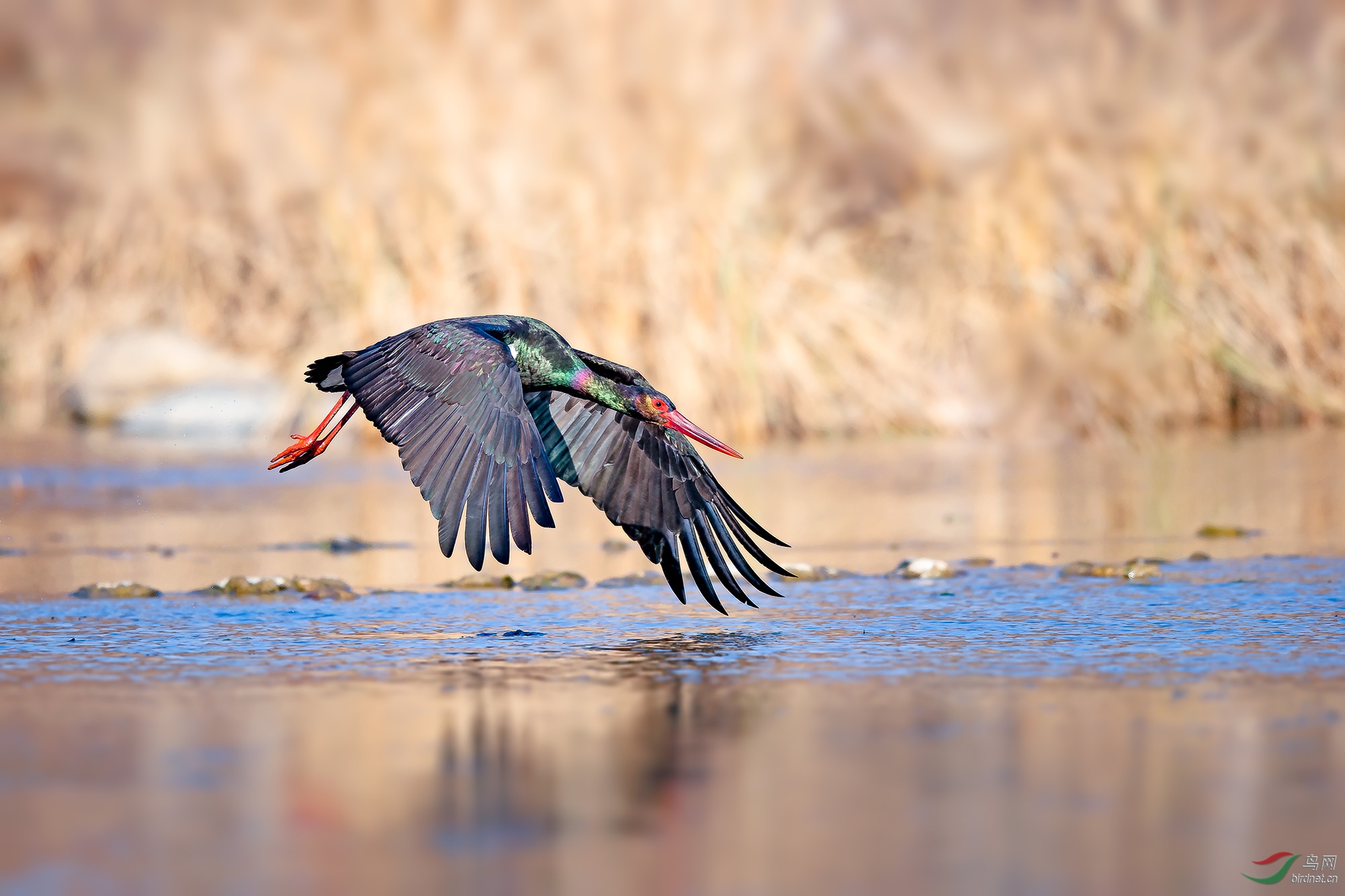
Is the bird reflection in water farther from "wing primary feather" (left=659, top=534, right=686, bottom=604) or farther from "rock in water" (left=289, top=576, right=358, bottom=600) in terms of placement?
"rock in water" (left=289, top=576, right=358, bottom=600)

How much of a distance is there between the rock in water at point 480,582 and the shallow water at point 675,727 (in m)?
0.10

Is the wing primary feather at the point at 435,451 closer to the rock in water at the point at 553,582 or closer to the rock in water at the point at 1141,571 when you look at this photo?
the rock in water at the point at 553,582

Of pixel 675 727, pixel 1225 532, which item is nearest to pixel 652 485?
pixel 675 727

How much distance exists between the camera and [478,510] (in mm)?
3910

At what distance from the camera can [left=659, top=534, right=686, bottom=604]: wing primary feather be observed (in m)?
4.54

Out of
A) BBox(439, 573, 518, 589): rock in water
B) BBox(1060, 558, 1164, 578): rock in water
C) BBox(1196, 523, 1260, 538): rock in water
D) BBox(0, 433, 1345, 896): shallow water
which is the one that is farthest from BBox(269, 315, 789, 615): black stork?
BBox(1196, 523, 1260, 538): rock in water

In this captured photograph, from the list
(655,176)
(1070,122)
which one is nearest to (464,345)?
(655,176)

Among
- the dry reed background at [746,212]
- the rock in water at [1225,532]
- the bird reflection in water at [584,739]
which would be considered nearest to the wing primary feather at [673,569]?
the bird reflection in water at [584,739]

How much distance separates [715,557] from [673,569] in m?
0.18

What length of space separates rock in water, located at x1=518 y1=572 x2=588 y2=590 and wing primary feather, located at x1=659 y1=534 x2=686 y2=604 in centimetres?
43

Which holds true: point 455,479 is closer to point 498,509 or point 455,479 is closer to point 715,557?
point 498,509

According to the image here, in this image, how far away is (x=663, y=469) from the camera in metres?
4.98

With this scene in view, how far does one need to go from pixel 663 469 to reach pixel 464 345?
0.74 meters

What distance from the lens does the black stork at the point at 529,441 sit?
3994 mm
